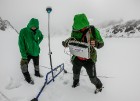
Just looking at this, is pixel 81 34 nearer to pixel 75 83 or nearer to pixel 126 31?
pixel 75 83

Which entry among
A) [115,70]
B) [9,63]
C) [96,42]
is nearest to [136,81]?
[115,70]

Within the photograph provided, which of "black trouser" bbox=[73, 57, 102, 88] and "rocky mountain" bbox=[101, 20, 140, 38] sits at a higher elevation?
"rocky mountain" bbox=[101, 20, 140, 38]

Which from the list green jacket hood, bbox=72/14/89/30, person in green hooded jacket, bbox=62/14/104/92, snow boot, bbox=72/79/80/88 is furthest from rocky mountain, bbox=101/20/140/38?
green jacket hood, bbox=72/14/89/30

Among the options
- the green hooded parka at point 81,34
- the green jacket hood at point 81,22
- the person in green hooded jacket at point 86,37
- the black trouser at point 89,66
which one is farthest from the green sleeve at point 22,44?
the green jacket hood at point 81,22

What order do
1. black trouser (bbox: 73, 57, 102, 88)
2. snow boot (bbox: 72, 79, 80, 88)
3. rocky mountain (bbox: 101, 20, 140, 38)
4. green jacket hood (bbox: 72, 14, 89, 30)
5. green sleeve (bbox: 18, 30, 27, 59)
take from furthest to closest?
1. rocky mountain (bbox: 101, 20, 140, 38)
2. snow boot (bbox: 72, 79, 80, 88)
3. green sleeve (bbox: 18, 30, 27, 59)
4. black trouser (bbox: 73, 57, 102, 88)
5. green jacket hood (bbox: 72, 14, 89, 30)

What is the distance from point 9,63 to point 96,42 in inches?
187

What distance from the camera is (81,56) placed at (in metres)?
4.74

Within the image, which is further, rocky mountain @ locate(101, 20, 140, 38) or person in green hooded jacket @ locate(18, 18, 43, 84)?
rocky mountain @ locate(101, 20, 140, 38)

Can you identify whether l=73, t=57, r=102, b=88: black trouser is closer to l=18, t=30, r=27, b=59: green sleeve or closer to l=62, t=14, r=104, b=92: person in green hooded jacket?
l=62, t=14, r=104, b=92: person in green hooded jacket

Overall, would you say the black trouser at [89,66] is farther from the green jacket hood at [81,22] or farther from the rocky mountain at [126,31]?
the rocky mountain at [126,31]

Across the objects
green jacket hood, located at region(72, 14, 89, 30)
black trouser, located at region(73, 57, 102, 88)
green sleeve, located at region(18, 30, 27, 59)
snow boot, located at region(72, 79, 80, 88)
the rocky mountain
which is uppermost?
the rocky mountain

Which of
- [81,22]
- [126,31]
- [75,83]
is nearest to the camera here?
[81,22]

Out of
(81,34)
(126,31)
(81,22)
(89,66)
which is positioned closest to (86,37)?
(81,34)

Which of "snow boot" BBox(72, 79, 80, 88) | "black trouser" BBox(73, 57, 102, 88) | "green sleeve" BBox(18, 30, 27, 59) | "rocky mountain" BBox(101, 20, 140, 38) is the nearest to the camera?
"black trouser" BBox(73, 57, 102, 88)
